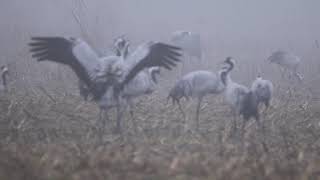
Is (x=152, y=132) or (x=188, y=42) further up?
(x=188, y=42)

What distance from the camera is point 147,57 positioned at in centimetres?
805

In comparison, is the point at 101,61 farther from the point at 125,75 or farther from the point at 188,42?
the point at 188,42

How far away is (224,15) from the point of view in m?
40.3

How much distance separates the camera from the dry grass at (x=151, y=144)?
18.7ft

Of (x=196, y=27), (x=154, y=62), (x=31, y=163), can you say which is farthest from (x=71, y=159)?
(x=196, y=27)

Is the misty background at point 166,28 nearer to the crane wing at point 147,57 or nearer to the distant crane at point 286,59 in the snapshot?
the distant crane at point 286,59

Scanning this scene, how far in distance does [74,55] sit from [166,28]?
66.2 feet

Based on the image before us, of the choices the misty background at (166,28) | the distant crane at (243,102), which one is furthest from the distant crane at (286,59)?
the distant crane at (243,102)

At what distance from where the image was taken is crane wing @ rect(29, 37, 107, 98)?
7738 millimetres

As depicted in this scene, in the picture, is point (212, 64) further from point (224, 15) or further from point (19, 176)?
point (224, 15)

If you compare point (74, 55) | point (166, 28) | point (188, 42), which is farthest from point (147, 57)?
point (166, 28)

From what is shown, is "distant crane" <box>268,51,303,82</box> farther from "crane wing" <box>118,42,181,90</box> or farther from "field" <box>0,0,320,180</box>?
"crane wing" <box>118,42,181,90</box>

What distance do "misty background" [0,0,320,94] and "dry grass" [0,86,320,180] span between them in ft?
8.32

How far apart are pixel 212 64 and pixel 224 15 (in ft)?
72.2
